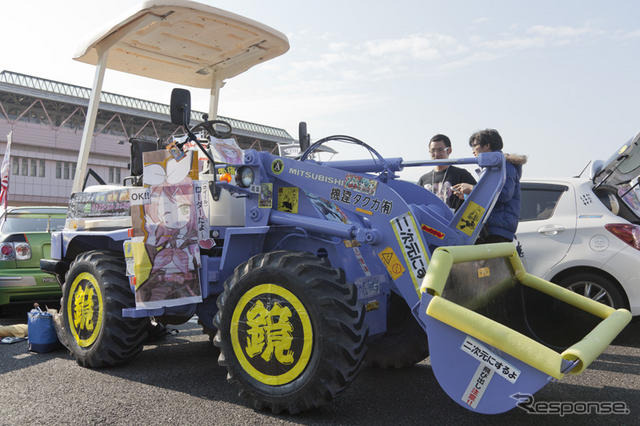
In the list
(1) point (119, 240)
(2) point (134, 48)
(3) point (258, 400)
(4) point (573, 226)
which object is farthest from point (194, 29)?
(4) point (573, 226)

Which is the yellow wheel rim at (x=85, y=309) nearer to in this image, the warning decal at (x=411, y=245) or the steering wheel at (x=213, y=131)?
the steering wheel at (x=213, y=131)

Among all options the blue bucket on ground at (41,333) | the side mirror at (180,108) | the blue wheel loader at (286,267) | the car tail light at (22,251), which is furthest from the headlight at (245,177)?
the car tail light at (22,251)

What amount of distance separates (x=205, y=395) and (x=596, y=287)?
3.97 m

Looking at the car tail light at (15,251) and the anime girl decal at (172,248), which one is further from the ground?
the anime girl decal at (172,248)

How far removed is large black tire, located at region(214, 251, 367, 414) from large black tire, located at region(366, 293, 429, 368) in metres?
1.01

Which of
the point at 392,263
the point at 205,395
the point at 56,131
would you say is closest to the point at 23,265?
the point at 205,395

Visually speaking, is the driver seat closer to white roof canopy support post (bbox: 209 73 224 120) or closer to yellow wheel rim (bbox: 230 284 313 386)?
white roof canopy support post (bbox: 209 73 224 120)

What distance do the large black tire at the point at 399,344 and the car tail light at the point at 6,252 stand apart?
4993mm

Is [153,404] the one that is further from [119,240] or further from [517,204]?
[517,204]

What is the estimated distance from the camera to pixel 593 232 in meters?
5.57

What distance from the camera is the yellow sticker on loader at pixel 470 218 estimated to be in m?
4.05

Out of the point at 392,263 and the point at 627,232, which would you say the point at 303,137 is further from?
the point at 627,232

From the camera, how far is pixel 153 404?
12.0 ft

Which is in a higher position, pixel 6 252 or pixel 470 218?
pixel 470 218
